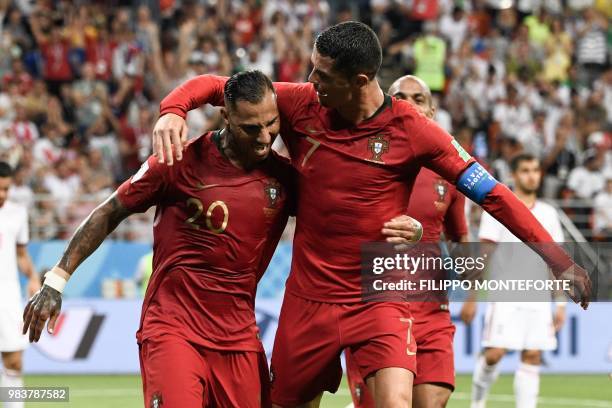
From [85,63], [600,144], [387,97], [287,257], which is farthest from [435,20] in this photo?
[387,97]

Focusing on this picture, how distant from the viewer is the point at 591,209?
59.3 feet

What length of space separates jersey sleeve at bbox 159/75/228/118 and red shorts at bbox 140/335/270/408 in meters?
1.20

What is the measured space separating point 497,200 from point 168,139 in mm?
1714

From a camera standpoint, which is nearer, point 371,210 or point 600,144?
point 371,210

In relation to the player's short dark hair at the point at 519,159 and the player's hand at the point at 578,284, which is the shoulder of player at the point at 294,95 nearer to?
the player's hand at the point at 578,284

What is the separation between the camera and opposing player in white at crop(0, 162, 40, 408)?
407 inches

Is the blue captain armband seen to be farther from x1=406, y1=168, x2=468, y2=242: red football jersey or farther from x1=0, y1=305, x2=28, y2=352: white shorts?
x1=0, y1=305, x2=28, y2=352: white shorts

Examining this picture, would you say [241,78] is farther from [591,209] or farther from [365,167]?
[591,209]

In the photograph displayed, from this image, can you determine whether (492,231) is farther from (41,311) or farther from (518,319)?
(41,311)

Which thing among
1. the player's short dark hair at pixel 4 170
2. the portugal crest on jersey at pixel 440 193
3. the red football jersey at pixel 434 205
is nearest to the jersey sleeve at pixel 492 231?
the red football jersey at pixel 434 205

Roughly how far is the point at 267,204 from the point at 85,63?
47.0ft

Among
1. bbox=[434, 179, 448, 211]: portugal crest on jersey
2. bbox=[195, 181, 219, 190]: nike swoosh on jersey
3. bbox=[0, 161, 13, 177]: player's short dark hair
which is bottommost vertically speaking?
bbox=[434, 179, 448, 211]: portugal crest on jersey

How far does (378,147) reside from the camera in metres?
6.14

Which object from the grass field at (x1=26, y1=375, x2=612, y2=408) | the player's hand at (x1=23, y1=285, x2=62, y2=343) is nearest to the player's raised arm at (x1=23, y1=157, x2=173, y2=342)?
the player's hand at (x1=23, y1=285, x2=62, y2=343)
